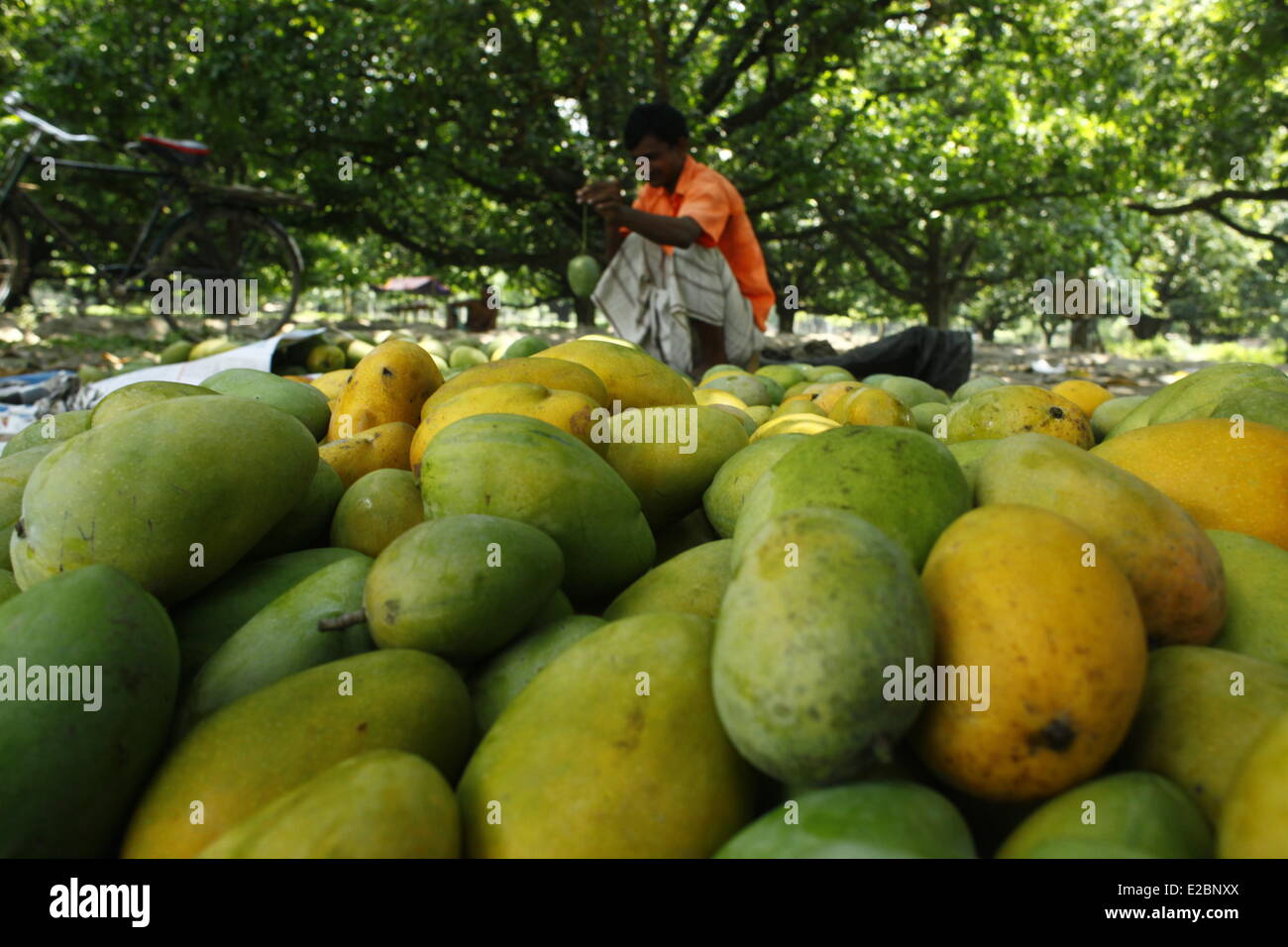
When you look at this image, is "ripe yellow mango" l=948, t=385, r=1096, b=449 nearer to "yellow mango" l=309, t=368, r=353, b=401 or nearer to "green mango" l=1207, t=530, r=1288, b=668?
"green mango" l=1207, t=530, r=1288, b=668

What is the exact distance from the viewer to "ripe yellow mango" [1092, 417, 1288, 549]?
4.79ft

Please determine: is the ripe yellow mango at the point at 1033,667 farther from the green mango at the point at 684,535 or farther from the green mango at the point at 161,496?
the green mango at the point at 161,496

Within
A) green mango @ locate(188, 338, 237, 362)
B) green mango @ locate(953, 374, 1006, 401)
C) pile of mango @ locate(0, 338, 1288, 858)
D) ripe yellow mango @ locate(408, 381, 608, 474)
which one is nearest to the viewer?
pile of mango @ locate(0, 338, 1288, 858)

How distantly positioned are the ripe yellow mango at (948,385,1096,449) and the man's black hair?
4157mm

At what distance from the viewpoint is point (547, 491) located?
138 centimetres

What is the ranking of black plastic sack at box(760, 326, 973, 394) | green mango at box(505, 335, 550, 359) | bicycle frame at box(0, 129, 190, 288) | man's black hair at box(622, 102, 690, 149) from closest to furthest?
green mango at box(505, 335, 550, 359)
man's black hair at box(622, 102, 690, 149)
black plastic sack at box(760, 326, 973, 394)
bicycle frame at box(0, 129, 190, 288)

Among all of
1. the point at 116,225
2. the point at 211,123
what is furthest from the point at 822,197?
the point at 116,225

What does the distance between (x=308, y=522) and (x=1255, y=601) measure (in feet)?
5.40

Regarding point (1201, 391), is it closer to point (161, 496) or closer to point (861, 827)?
point (861, 827)

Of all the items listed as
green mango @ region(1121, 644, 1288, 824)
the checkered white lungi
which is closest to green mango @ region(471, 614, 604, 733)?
green mango @ region(1121, 644, 1288, 824)

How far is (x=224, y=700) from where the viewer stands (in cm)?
114

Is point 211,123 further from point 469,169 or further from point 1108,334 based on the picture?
point 1108,334

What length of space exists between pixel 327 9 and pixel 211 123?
5.51ft

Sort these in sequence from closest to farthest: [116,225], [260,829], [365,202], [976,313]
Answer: [260,829]
[365,202]
[116,225]
[976,313]
